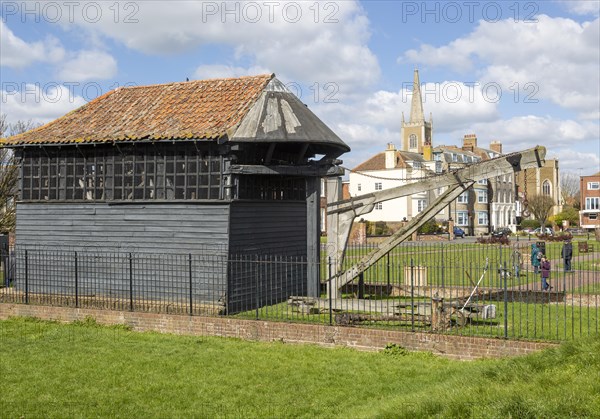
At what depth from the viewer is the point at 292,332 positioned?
542 inches

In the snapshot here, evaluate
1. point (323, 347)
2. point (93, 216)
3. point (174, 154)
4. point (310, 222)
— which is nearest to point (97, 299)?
point (93, 216)

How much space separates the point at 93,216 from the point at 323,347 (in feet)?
28.7

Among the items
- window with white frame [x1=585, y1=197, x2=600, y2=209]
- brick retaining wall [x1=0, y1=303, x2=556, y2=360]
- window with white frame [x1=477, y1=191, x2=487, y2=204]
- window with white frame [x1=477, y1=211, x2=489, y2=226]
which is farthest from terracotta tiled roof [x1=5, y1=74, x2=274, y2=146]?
window with white frame [x1=585, y1=197, x2=600, y2=209]

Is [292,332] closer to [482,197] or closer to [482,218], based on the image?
[482,218]

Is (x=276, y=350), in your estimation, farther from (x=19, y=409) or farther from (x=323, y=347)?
(x=19, y=409)

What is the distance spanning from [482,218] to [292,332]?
6616 centimetres

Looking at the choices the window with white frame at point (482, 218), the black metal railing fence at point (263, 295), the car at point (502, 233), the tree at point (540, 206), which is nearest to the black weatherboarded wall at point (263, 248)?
the black metal railing fence at point (263, 295)

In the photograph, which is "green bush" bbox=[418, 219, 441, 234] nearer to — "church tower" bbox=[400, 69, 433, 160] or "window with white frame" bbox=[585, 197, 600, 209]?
"window with white frame" bbox=[585, 197, 600, 209]

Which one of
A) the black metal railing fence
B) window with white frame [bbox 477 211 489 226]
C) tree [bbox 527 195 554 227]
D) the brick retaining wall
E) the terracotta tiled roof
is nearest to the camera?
the brick retaining wall

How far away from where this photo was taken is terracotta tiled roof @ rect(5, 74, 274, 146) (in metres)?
17.4

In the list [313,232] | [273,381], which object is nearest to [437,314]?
[273,381]

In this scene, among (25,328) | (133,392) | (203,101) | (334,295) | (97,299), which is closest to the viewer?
(133,392)

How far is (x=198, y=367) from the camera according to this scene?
38.2ft

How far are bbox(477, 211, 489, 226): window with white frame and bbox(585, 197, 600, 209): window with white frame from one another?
55.9ft
